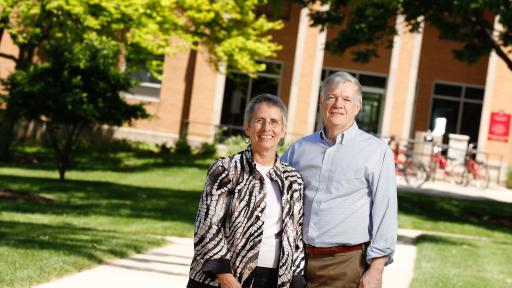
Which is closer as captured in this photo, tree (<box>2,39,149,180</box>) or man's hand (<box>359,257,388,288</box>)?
man's hand (<box>359,257,388,288</box>)

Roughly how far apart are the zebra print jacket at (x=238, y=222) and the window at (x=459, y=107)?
3310cm

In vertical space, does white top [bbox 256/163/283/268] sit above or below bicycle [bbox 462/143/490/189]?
above

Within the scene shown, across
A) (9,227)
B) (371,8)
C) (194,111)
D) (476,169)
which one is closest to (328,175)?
(9,227)

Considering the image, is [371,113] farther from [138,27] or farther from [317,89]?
[138,27]

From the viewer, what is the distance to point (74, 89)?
22.9 metres

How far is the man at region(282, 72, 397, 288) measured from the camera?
4711mm

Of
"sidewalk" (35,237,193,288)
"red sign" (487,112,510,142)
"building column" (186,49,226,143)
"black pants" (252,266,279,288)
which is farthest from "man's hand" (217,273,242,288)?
"red sign" (487,112,510,142)

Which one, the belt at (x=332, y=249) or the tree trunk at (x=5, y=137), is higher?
the belt at (x=332, y=249)

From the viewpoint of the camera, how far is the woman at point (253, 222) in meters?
4.57

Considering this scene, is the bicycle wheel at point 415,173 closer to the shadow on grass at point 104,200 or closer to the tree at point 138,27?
the tree at point 138,27

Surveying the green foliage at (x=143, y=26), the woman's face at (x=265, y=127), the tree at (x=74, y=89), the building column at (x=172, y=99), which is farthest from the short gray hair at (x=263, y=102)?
the building column at (x=172, y=99)

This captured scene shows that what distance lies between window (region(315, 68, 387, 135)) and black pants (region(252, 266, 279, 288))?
3247cm

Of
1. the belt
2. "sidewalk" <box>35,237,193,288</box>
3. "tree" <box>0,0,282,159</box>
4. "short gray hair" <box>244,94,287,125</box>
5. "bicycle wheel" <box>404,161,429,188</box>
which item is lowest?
"sidewalk" <box>35,237,193,288</box>

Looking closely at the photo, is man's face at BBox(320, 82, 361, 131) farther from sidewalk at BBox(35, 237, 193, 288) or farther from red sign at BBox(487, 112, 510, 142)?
red sign at BBox(487, 112, 510, 142)
